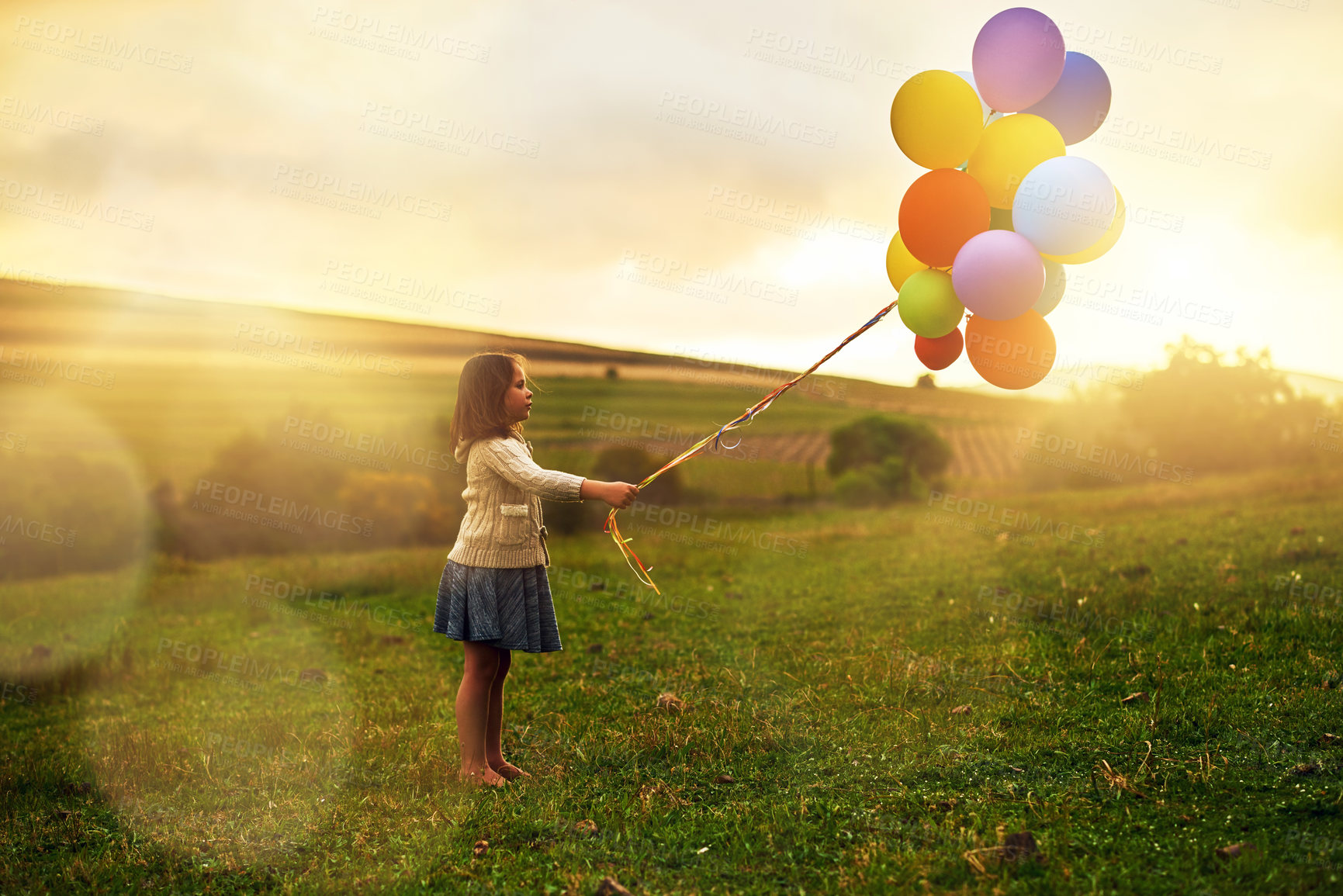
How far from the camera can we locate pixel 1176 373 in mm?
21312

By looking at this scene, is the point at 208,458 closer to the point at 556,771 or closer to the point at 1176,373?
the point at 556,771

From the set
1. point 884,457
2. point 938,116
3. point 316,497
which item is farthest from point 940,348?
point 884,457

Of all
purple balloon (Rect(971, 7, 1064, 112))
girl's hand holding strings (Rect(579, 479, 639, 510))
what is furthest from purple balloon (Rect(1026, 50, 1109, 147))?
girl's hand holding strings (Rect(579, 479, 639, 510))

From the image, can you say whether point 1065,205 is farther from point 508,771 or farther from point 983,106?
point 508,771

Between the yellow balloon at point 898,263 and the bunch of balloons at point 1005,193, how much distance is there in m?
0.35

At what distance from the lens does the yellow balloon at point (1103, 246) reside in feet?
15.3

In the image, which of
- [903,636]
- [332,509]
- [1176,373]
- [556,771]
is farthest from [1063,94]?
[1176,373]

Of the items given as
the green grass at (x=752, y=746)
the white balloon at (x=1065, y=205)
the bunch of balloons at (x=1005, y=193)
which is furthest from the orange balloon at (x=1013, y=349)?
the green grass at (x=752, y=746)

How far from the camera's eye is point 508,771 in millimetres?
4559

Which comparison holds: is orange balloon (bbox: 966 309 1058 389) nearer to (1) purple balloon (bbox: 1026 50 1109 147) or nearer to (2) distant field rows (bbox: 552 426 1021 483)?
(1) purple balloon (bbox: 1026 50 1109 147)

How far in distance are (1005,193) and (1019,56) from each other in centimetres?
76

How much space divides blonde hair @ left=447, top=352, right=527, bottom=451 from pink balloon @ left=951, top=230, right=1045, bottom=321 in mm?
2661

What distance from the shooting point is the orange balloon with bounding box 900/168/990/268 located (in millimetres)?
4605

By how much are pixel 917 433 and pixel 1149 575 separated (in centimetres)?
1416
